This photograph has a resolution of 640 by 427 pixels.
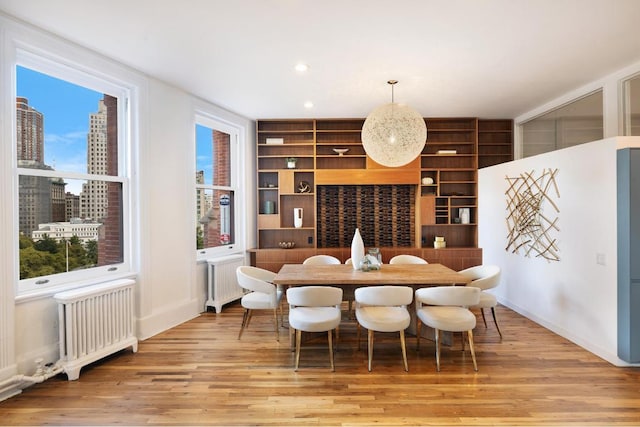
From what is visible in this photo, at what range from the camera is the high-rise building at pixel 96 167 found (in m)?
3.46

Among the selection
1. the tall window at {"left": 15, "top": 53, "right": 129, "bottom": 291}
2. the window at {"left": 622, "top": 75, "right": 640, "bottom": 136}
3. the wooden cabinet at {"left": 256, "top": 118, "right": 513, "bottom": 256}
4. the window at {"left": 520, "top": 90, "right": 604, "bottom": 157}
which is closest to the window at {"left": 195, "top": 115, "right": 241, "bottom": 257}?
the wooden cabinet at {"left": 256, "top": 118, "right": 513, "bottom": 256}

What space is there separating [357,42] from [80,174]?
3.07 meters

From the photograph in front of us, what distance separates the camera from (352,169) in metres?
5.95

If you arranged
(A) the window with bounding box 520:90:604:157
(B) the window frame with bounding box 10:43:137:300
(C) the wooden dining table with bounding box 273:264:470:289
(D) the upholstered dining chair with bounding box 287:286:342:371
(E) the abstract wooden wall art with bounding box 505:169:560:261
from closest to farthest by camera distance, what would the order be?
(B) the window frame with bounding box 10:43:137:300 < (D) the upholstered dining chair with bounding box 287:286:342:371 < (C) the wooden dining table with bounding box 273:264:470:289 < (E) the abstract wooden wall art with bounding box 505:169:560:261 < (A) the window with bounding box 520:90:604:157

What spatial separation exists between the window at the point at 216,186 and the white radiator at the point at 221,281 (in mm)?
290

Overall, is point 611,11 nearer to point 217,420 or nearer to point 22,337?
point 217,420

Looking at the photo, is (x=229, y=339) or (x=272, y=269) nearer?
(x=229, y=339)

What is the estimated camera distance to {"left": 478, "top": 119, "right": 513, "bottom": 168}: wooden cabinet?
239 inches

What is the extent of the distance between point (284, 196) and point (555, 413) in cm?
482

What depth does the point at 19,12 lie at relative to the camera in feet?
8.77

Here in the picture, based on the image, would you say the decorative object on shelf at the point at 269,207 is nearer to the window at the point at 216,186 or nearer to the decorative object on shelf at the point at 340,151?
the window at the point at 216,186

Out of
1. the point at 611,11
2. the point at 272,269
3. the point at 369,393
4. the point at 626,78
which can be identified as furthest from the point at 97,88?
the point at 626,78

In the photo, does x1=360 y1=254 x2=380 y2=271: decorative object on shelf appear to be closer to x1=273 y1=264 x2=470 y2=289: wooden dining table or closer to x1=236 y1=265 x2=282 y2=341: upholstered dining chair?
x1=273 y1=264 x2=470 y2=289: wooden dining table

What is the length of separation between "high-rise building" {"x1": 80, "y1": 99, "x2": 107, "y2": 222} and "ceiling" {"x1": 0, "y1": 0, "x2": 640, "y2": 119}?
71cm
